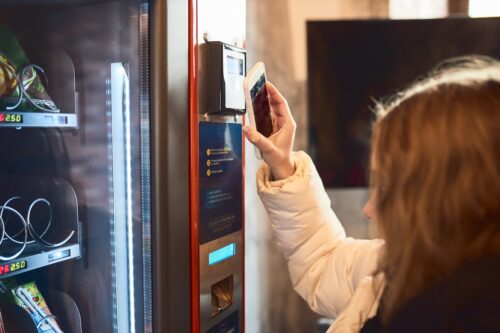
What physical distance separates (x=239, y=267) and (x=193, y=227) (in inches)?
11.0

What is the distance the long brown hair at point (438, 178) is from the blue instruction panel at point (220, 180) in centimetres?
43

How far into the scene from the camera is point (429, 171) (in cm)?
99

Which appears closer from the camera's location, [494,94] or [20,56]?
[494,94]

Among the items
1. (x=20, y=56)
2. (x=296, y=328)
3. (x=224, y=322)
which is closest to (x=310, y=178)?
(x=224, y=322)

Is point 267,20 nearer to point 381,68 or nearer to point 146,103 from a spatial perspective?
point 381,68

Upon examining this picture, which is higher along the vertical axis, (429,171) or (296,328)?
(429,171)

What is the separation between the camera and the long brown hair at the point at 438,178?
97cm

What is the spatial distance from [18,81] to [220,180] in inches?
20.6

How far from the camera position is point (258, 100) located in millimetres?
1332

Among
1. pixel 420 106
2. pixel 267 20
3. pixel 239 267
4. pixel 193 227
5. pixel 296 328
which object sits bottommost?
pixel 296 328

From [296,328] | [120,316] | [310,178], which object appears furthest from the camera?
[296,328]

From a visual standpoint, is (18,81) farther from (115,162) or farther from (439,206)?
(439,206)

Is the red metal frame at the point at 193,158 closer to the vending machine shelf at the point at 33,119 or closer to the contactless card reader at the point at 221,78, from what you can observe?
the contactless card reader at the point at 221,78

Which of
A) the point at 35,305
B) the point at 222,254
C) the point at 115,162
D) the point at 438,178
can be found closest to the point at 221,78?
the point at 115,162
